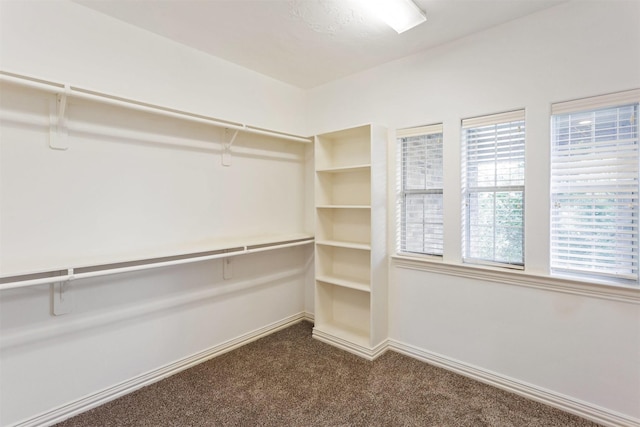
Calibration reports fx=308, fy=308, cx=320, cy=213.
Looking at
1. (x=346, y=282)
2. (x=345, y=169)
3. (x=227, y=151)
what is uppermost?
(x=227, y=151)

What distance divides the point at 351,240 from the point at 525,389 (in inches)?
70.3

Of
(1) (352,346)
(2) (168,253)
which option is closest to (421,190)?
(1) (352,346)

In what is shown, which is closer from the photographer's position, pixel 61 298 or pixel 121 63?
pixel 61 298

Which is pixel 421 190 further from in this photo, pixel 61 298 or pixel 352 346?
pixel 61 298

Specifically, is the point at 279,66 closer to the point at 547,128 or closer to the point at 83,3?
the point at 83,3

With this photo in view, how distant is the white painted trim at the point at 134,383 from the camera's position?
6.19 ft

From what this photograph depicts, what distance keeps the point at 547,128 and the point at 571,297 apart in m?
1.12

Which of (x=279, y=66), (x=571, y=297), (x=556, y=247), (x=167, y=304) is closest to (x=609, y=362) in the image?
(x=571, y=297)

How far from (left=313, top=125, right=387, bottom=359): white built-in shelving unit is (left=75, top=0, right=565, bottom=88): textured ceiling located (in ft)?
2.26

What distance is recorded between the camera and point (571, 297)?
1.99m

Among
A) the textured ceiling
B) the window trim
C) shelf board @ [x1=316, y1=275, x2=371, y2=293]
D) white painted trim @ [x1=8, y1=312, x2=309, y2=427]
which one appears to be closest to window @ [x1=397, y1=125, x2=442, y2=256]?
the window trim

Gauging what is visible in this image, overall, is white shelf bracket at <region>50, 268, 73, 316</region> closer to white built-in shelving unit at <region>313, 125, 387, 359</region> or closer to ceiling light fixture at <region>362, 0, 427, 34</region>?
white built-in shelving unit at <region>313, 125, 387, 359</region>

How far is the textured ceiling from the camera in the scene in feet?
6.62

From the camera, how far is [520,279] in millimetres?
2168
